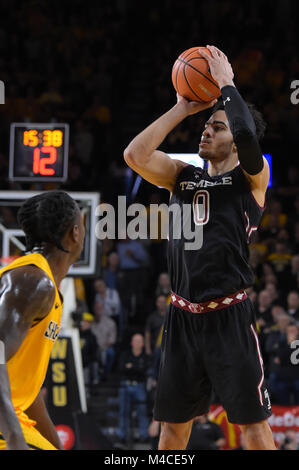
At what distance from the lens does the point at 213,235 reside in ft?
12.1

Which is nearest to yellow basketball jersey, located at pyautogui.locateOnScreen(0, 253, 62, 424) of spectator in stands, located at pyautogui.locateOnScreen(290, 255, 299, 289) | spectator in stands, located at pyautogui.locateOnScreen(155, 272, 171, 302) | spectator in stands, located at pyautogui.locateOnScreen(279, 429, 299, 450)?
spectator in stands, located at pyautogui.locateOnScreen(279, 429, 299, 450)

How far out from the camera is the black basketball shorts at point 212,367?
351 cm

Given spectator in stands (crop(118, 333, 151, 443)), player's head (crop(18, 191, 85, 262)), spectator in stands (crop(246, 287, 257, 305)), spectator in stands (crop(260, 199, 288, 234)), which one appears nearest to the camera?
player's head (crop(18, 191, 85, 262))

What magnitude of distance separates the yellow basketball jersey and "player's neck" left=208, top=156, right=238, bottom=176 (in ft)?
4.51

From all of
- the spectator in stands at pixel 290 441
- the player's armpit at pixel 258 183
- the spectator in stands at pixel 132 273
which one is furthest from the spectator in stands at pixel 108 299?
the player's armpit at pixel 258 183

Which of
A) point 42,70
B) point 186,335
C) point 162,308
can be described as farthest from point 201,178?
point 42,70

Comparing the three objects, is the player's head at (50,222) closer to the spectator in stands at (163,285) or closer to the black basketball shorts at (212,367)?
the black basketball shorts at (212,367)

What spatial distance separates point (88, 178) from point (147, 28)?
16.4ft

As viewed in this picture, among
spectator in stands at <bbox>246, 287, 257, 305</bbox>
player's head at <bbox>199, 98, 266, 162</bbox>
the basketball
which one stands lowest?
spectator in stands at <bbox>246, 287, 257, 305</bbox>

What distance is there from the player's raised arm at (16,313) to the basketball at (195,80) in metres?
1.59

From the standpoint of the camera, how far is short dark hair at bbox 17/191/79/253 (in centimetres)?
300

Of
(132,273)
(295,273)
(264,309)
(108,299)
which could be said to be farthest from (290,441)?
(132,273)

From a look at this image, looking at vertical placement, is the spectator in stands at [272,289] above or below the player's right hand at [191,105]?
below

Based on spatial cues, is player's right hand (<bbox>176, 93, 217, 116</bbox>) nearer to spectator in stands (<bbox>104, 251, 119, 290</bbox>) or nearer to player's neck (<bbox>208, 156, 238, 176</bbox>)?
player's neck (<bbox>208, 156, 238, 176</bbox>)
